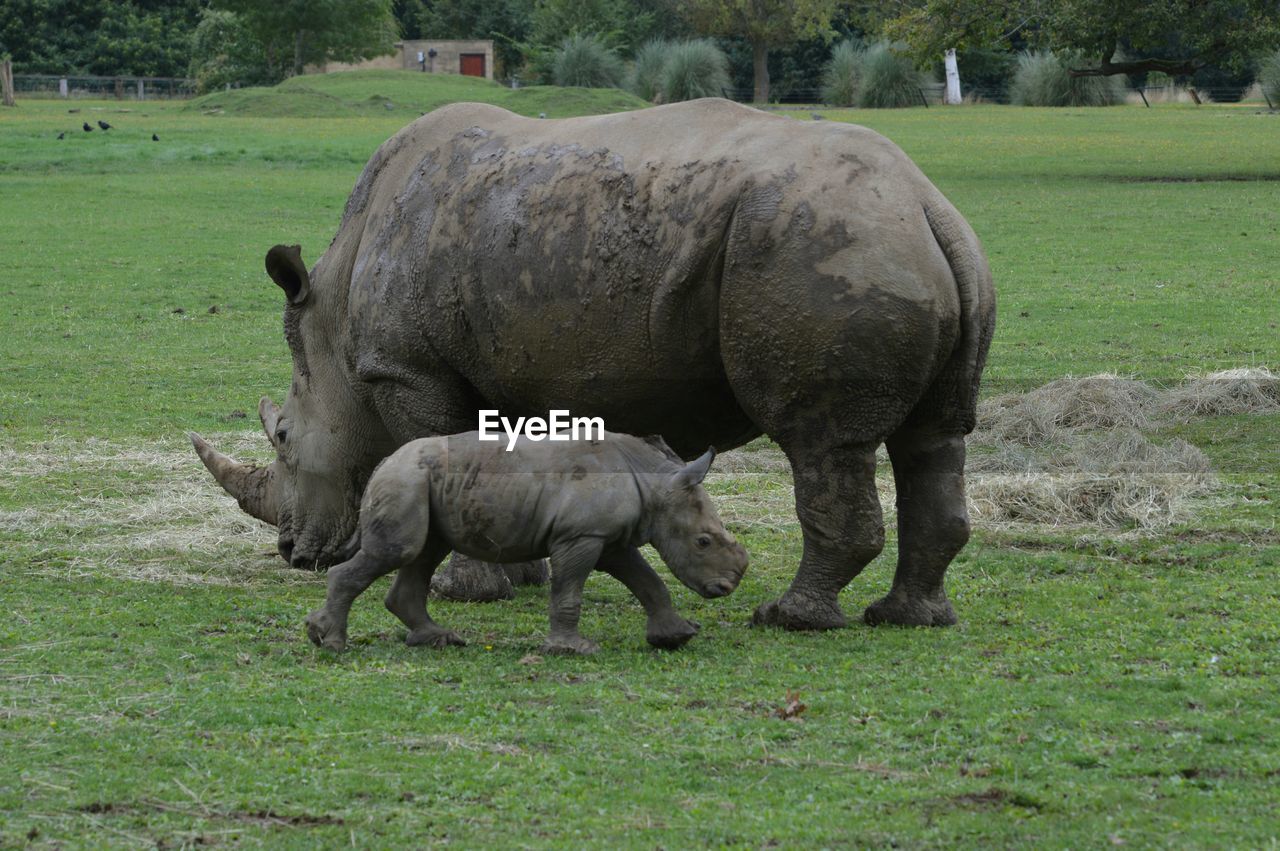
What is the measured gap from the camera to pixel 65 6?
230ft

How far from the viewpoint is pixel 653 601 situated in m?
7.66

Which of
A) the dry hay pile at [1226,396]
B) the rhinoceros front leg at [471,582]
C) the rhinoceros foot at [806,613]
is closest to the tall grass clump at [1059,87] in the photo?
the dry hay pile at [1226,396]

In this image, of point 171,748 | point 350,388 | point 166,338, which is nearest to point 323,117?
point 166,338

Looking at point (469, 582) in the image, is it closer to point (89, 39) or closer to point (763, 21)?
point (763, 21)

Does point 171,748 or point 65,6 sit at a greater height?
point 65,6

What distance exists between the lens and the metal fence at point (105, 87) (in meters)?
66.2

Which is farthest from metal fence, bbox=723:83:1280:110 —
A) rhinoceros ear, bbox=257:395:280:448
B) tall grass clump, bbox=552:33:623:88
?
rhinoceros ear, bbox=257:395:280:448

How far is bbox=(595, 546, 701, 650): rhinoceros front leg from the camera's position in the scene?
7633 mm

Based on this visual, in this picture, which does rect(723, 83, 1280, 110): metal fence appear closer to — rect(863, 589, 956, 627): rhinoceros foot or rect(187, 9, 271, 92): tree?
rect(187, 9, 271, 92): tree

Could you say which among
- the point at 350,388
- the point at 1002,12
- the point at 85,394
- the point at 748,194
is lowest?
the point at 85,394

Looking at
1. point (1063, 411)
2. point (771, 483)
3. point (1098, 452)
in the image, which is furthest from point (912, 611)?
point (1063, 411)

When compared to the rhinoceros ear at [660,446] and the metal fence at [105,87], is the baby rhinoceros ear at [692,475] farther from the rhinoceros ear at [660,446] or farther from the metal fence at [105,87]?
the metal fence at [105,87]

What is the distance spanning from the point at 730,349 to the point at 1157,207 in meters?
21.8

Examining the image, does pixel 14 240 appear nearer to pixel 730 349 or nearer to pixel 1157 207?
pixel 1157 207
